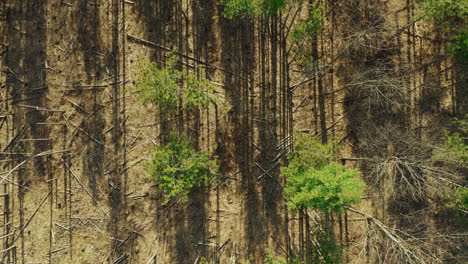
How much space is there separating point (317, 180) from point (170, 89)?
425cm

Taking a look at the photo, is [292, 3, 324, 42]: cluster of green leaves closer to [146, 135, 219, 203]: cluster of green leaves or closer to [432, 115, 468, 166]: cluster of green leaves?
[146, 135, 219, 203]: cluster of green leaves

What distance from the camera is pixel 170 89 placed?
763 centimetres

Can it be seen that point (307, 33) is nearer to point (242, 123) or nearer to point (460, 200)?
point (242, 123)

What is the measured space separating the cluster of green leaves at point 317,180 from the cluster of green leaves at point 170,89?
292 centimetres

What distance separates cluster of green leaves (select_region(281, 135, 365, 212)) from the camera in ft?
23.1

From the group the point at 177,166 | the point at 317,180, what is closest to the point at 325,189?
the point at 317,180

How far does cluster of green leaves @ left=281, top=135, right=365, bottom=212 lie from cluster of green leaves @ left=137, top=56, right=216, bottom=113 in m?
2.92

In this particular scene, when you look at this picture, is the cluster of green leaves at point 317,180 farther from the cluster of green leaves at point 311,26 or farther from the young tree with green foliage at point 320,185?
the cluster of green leaves at point 311,26

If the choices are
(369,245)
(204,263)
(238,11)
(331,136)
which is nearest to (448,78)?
(331,136)

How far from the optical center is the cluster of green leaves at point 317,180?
7031 millimetres

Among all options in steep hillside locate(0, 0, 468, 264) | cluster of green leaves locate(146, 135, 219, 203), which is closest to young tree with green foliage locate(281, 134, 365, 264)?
steep hillside locate(0, 0, 468, 264)

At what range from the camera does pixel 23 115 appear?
8.55 m

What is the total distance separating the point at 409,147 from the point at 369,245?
10.3 ft

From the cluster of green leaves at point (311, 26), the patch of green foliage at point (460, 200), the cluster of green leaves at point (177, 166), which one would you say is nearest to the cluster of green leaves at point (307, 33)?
the cluster of green leaves at point (311, 26)
